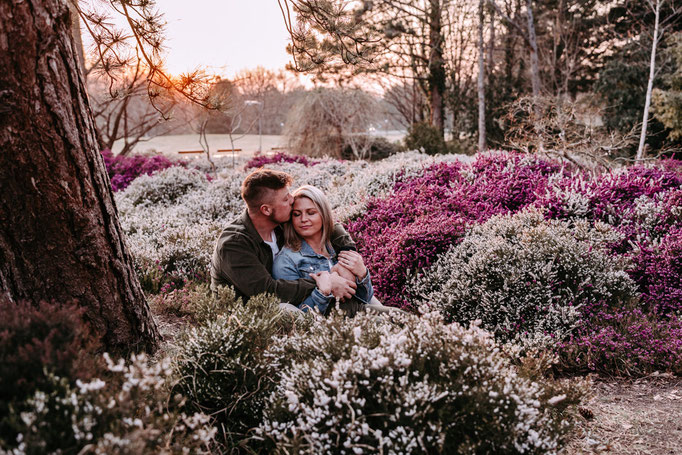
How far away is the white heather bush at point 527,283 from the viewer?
12.8 feet

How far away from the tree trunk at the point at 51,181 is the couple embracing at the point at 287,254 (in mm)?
1007

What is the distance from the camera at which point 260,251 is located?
3898 millimetres

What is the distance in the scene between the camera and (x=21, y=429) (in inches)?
56.4

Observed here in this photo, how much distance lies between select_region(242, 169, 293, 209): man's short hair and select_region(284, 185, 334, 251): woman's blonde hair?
0.81ft

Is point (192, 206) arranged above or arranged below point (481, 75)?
below

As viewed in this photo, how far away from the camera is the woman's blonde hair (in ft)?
13.3

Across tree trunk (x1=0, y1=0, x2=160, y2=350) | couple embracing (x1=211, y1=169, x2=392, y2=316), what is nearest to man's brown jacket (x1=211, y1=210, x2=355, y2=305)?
couple embracing (x1=211, y1=169, x2=392, y2=316)

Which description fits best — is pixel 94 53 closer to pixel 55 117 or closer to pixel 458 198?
pixel 55 117

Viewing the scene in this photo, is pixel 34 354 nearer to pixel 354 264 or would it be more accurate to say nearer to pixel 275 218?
pixel 275 218

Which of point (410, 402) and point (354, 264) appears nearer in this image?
point (410, 402)

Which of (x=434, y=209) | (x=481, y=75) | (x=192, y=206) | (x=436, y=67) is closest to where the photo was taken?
(x=434, y=209)

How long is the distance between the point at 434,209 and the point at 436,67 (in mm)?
13793

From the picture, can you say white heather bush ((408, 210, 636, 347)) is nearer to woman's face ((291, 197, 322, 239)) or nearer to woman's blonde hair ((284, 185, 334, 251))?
woman's blonde hair ((284, 185, 334, 251))

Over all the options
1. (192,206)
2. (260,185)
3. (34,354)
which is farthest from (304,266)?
(192,206)
